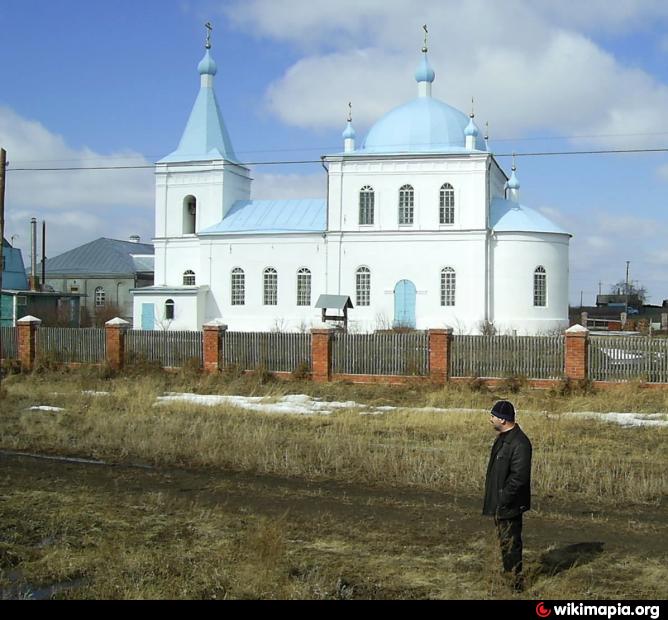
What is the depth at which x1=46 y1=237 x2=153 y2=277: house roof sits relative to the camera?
188ft

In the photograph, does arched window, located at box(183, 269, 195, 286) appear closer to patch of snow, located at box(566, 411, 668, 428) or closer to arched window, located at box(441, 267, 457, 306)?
arched window, located at box(441, 267, 457, 306)

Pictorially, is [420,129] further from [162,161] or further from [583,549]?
[583,549]

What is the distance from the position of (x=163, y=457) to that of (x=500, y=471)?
6.77 m

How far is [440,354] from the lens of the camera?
2142 cm

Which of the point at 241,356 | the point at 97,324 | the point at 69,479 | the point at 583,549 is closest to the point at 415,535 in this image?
the point at 583,549

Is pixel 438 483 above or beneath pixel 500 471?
beneath

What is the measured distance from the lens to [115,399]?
18312 mm

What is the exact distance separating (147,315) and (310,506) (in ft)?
104

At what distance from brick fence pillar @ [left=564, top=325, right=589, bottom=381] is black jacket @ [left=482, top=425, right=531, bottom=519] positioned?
14.5 m

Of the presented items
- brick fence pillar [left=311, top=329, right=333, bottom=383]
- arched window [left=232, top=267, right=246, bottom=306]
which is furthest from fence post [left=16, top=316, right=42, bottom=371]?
arched window [left=232, top=267, right=246, bottom=306]

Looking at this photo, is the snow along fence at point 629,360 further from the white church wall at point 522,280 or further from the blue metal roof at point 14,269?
the blue metal roof at point 14,269

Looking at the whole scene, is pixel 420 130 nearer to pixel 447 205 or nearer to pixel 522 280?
pixel 447 205
